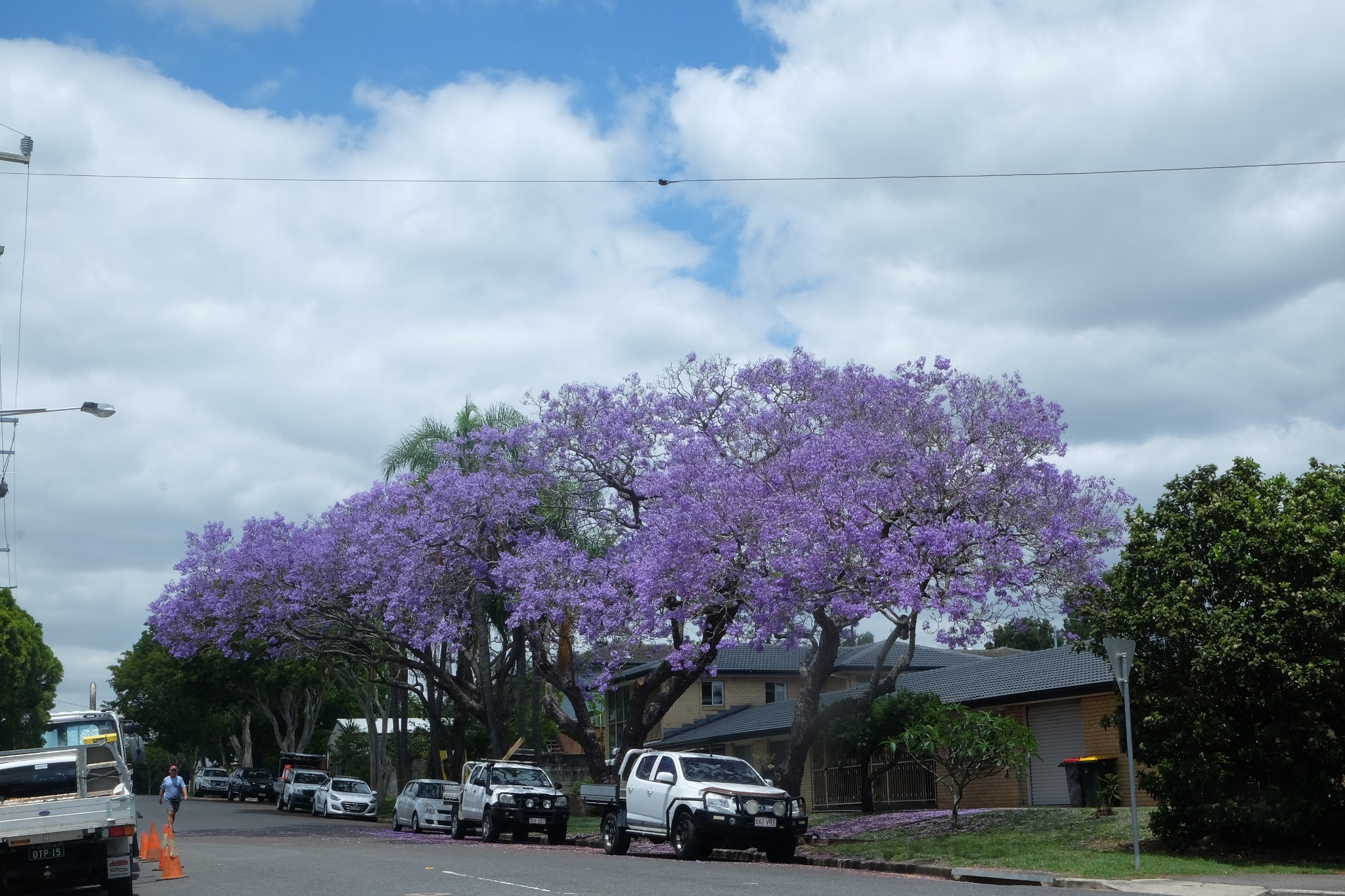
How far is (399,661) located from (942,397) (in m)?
18.2

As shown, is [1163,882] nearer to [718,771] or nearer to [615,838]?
[718,771]

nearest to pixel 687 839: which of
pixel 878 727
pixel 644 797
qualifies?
pixel 644 797

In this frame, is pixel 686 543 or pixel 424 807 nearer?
pixel 686 543

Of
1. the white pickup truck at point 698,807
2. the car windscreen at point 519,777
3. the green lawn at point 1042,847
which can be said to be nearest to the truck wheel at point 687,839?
the white pickup truck at point 698,807

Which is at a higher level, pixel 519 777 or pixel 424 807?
pixel 519 777

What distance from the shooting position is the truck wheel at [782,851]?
21.2 meters

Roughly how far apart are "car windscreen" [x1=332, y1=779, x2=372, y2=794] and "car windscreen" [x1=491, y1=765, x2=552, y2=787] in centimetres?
1615

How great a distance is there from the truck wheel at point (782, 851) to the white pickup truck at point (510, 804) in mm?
7522

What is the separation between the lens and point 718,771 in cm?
2205

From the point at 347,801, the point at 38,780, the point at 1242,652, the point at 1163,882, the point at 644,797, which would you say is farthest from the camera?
the point at 347,801

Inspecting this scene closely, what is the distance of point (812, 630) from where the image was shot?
26234 mm

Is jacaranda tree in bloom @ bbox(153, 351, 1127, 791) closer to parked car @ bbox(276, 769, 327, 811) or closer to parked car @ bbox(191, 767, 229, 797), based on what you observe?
parked car @ bbox(276, 769, 327, 811)

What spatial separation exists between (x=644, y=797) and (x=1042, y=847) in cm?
647

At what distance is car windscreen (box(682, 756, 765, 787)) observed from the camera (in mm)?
21750
